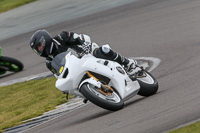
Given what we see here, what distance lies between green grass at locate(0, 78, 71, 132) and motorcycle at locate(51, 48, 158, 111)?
72.7 inches

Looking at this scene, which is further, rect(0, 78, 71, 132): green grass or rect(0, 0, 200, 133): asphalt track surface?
rect(0, 78, 71, 132): green grass

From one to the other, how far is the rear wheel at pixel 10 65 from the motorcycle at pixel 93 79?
649 centimetres

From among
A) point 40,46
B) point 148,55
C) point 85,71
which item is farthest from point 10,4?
point 85,71

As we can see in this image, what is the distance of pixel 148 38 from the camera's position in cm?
1366

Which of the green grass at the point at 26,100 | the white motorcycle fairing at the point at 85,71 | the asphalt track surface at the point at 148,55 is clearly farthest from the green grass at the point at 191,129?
the green grass at the point at 26,100

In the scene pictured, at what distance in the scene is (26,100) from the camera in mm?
10797

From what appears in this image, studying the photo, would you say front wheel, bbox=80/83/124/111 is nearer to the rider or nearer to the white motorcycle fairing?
the white motorcycle fairing

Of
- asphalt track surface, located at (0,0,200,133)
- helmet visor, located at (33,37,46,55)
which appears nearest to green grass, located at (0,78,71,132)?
asphalt track surface, located at (0,0,200,133)

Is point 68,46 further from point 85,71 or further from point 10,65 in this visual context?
point 10,65

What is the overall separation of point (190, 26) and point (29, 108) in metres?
5.60

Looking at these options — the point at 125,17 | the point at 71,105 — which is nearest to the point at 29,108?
the point at 71,105

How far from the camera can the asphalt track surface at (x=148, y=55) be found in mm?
6504

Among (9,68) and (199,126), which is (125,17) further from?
(199,126)

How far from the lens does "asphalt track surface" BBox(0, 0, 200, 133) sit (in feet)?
21.3
